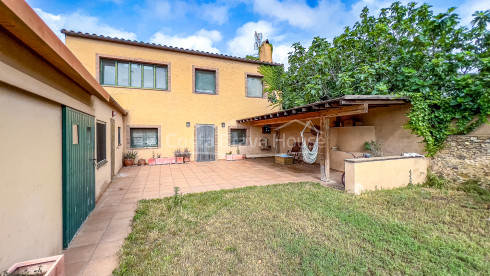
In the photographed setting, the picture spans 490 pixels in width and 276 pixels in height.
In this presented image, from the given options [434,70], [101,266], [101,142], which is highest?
[434,70]

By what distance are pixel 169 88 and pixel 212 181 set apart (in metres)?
5.96

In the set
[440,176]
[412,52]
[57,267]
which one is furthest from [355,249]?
[412,52]

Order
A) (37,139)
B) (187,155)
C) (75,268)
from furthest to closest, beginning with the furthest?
(187,155)
(75,268)
(37,139)

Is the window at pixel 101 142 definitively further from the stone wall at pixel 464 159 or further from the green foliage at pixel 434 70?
the stone wall at pixel 464 159

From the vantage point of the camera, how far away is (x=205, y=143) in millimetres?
10328

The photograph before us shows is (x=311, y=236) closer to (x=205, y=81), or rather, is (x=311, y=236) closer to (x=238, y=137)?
(x=238, y=137)

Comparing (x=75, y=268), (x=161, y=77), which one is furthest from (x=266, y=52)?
(x=75, y=268)

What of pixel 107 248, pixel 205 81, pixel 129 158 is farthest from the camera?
pixel 205 81

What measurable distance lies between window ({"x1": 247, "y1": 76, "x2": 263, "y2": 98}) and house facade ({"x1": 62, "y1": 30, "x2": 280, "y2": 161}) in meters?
0.06

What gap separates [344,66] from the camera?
27.3 feet

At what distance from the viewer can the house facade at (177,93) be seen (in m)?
8.80

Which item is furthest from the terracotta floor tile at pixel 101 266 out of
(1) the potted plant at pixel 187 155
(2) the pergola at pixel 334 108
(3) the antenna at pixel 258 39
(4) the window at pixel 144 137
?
(3) the antenna at pixel 258 39

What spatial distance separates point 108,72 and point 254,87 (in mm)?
7478

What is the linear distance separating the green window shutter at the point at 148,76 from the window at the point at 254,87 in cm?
528
